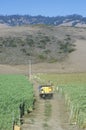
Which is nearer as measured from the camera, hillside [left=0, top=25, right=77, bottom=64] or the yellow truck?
the yellow truck

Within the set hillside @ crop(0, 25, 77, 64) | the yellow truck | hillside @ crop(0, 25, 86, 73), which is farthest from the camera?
hillside @ crop(0, 25, 77, 64)

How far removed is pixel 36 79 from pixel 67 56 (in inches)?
2071

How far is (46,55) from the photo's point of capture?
441 feet

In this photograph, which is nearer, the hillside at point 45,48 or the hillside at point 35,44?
the hillside at point 45,48

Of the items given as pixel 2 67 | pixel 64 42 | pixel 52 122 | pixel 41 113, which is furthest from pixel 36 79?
pixel 64 42

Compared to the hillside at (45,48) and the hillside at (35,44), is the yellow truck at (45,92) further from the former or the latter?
the hillside at (35,44)

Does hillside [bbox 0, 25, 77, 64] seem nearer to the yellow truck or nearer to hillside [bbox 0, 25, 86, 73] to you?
hillside [bbox 0, 25, 86, 73]

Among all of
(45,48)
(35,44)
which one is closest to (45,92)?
(45,48)

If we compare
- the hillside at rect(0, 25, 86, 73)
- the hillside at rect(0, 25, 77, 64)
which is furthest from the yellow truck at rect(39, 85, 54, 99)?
the hillside at rect(0, 25, 77, 64)

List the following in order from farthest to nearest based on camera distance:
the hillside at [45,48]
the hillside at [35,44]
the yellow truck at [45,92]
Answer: the hillside at [35,44], the hillside at [45,48], the yellow truck at [45,92]

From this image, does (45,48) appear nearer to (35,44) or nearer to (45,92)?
(35,44)

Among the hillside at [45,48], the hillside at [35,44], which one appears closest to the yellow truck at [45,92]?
the hillside at [45,48]

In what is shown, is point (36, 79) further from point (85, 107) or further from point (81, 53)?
point (81, 53)

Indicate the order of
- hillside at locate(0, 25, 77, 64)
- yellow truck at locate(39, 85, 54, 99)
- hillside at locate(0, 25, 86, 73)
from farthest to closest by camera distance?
hillside at locate(0, 25, 77, 64) < hillside at locate(0, 25, 86, 73) < yellow truck at locate(39, 85, 54, 99)
